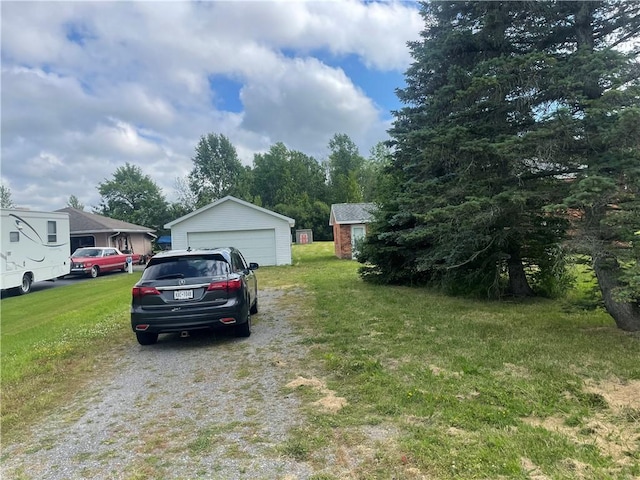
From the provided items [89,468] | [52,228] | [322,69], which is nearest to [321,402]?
[89,468]

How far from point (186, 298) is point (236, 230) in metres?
15.7

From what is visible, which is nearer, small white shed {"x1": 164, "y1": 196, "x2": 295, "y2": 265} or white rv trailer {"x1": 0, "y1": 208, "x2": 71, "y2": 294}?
white rv trailer {"x1": 0, "y1": 208, "x2": 71, "y2": 294}

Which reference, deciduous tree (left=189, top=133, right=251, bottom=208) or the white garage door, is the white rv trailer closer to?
the white garage door

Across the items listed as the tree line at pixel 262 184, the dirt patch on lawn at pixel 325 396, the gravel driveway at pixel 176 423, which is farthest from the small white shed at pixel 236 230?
the tree line at pixel 262 184

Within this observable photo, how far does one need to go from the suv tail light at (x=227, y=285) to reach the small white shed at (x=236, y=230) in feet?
50.0

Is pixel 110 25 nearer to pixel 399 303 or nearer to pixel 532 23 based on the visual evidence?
pixel 532 23

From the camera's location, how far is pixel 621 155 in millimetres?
5438

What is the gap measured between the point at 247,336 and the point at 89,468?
410cm

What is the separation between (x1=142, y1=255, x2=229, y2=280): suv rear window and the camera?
6660 millimetres

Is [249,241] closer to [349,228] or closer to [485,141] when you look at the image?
[349,228]

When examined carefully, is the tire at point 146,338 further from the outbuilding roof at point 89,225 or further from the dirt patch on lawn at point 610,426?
the outbuilding roof at point 89,225

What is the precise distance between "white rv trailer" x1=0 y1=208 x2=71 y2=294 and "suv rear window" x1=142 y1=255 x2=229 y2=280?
11453mm

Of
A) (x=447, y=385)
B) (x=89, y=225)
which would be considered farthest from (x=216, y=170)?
(x=447, y=385)

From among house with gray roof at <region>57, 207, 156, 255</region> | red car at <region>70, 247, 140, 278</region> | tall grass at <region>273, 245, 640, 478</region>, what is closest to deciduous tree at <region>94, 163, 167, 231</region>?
house with gray roof at <region>57, 207, 156, 255</region>
